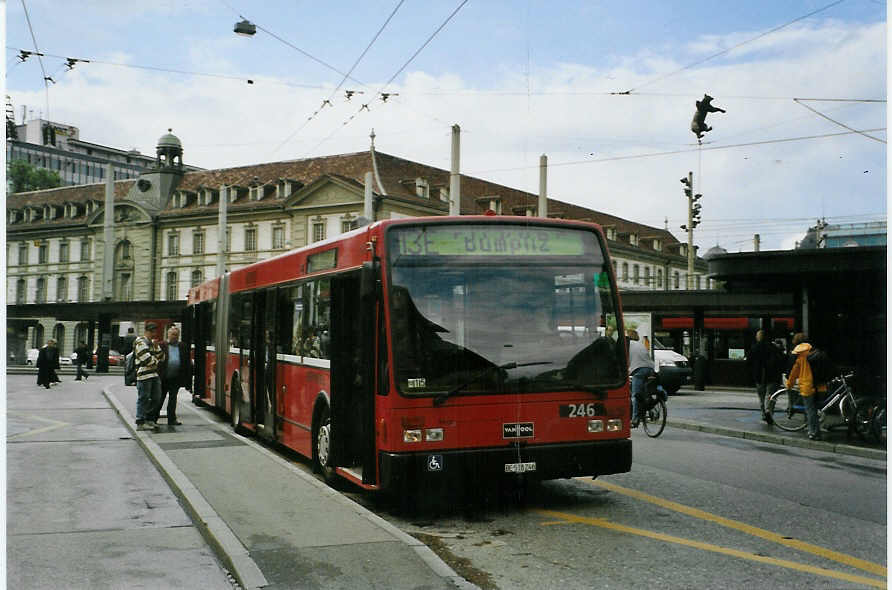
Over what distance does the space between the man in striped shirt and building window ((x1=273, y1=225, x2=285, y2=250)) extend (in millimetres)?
49695

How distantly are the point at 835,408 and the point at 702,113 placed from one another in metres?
5.35

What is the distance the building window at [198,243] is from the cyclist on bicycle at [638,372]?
54383mm

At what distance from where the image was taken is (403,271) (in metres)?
8.00

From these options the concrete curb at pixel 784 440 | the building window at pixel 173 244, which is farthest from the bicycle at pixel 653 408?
the building window at pixel 173 244

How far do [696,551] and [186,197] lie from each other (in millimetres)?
66174

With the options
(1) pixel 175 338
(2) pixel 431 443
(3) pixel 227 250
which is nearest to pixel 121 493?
(2) pixel 431 443

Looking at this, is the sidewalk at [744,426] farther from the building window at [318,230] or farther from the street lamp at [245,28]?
the building window at [318,230]

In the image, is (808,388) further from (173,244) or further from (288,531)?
(173,244)

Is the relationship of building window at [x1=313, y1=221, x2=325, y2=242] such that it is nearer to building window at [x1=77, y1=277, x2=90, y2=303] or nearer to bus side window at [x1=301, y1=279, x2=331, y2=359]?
building window at [x1=77, y1=277, x2=90, y2=303]

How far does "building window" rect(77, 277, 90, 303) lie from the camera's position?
24.7 metres

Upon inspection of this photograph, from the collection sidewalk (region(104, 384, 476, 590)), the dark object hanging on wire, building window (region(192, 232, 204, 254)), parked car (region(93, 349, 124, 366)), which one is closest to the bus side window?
sidewalk (region(104, 384, 476, 590))

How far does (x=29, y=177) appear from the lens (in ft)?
44.6

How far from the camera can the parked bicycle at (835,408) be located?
1417 cm

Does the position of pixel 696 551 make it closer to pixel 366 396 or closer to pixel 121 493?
pixel 366 396
